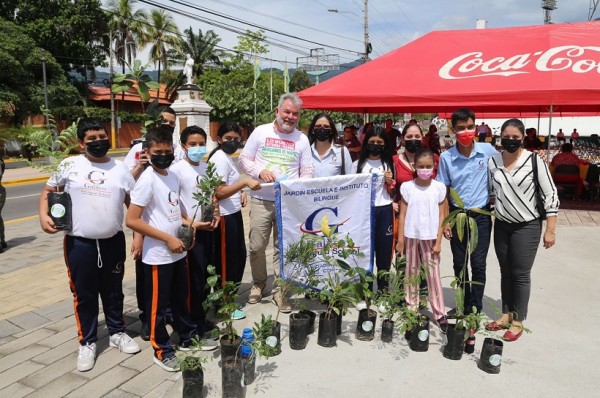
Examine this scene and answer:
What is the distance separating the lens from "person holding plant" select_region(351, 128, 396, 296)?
13.0ft

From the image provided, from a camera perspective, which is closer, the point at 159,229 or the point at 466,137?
the point at 159,229

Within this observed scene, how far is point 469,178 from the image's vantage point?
142 inches

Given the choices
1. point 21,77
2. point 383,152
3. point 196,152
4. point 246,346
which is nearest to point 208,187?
point 196,152

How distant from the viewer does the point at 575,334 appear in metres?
3.71

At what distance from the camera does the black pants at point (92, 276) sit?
10.1 ft

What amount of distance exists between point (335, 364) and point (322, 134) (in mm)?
2010

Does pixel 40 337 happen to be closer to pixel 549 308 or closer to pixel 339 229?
pixel 339 229

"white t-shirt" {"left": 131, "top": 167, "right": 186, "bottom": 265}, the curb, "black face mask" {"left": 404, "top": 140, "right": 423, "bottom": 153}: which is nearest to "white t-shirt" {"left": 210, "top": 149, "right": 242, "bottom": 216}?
"white t-shirt" {"left": 131, "top": 167, "right": 186, "bottom": 265}

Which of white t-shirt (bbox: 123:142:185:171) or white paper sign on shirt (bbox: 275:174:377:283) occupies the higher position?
white t-shirt (bbox: 123:142:185:171)

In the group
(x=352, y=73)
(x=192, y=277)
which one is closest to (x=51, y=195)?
(x=192, y=277)

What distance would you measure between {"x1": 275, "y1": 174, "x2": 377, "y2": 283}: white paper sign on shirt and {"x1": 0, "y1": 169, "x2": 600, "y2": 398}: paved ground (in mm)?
691

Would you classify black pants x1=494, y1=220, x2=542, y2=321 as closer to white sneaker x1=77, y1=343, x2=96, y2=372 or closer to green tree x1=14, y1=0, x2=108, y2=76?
white sneaker x1=77, y1=343, x2=96, y2=372

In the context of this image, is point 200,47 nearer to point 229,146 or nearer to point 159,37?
point 159,37

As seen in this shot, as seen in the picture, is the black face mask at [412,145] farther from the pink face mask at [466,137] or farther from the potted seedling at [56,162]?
the potted seedling at [56,162]
